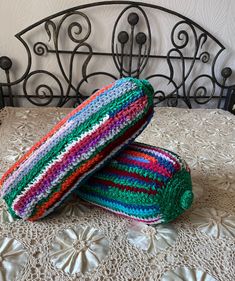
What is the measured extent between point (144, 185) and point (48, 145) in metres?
0.22

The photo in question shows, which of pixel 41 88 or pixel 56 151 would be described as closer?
pixel 56 151

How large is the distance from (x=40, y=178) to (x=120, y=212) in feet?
0.64

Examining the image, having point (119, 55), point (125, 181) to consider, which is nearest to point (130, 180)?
point (125, 181)

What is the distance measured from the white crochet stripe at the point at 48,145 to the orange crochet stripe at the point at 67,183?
7cm

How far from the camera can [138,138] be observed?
104 cm

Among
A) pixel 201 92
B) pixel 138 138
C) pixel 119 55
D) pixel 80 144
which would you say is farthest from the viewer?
pixel 201 92

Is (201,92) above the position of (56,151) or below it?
below

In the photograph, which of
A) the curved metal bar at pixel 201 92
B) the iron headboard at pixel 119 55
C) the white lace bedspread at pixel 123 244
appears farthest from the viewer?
the curved metal bar at pixel 201 92

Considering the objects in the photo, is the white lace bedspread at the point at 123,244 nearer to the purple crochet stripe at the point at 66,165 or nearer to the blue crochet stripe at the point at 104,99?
the purple crochet stripe at the point at 66,165

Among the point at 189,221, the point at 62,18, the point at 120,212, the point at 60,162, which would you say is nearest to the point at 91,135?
the point at 60,162

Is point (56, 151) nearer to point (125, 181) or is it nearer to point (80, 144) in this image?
point (80, 144)

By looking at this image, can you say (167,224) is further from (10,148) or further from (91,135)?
(10,148)

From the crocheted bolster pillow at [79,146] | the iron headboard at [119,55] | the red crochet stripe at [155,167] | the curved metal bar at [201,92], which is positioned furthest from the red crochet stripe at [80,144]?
the curved metal bar at [201,92]

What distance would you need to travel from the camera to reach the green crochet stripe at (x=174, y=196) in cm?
55
